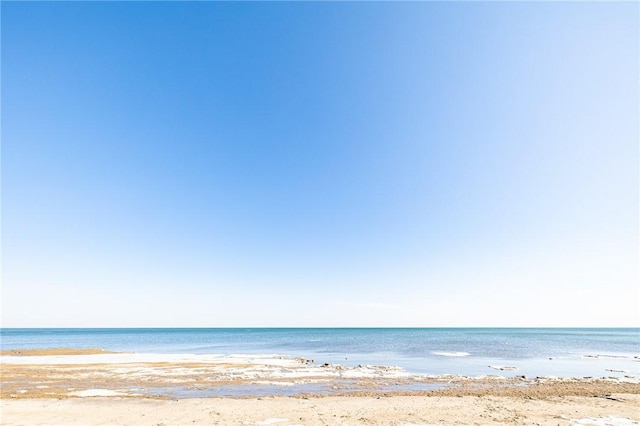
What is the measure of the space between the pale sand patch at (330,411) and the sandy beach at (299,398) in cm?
5

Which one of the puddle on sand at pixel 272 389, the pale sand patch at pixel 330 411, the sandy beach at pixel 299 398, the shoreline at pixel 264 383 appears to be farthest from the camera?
the shoreline at pixel 264 383

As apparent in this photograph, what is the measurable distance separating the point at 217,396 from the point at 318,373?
12.9 metres

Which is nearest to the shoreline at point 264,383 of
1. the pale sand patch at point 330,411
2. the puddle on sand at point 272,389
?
the puddle on sand at point 272,389

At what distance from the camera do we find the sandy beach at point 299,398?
16.5 metres

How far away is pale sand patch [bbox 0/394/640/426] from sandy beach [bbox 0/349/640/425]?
51mm

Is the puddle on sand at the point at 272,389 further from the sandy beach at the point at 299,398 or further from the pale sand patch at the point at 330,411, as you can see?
the pale sand patch at the point at 330,411

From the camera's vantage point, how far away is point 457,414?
17.2m

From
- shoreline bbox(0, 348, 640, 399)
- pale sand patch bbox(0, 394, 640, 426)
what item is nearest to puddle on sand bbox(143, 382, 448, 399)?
shoreline bbox(0, 348, 640, 399)

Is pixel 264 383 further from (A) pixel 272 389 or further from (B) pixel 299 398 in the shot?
(B) pixel 299 398

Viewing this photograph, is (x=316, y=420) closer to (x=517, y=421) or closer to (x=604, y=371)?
(x=517, y=421)

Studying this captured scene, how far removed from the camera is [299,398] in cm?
2125

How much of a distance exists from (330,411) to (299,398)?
13.4 ft

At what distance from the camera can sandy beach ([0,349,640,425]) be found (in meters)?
16.5

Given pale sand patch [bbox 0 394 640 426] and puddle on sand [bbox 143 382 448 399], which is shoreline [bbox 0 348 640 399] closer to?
puddle on sand [bbox 143 382 448 399]
